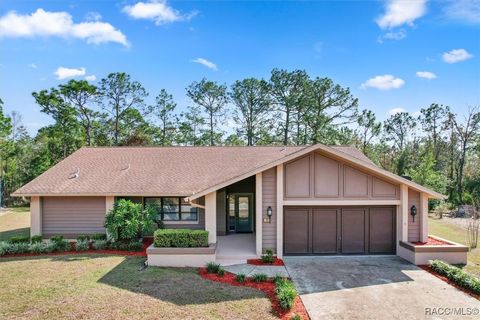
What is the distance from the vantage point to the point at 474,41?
14344 mm

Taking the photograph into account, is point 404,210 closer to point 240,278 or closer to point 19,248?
point 240,278

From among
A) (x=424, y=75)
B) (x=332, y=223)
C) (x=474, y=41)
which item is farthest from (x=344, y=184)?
(x=424, y=75)

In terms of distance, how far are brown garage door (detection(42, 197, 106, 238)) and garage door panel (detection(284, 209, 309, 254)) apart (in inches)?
342

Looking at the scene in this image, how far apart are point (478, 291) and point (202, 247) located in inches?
330

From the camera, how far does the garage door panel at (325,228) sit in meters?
12.3

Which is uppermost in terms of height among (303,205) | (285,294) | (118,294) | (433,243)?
(303,205)

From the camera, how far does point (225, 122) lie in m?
36.2

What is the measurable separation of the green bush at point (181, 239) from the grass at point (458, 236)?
29.9 ft

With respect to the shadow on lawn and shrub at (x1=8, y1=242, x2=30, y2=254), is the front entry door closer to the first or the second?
the shadow on lawn

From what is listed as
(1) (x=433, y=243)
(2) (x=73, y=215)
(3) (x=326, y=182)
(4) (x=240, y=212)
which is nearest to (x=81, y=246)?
(2) (x=73, y=215)

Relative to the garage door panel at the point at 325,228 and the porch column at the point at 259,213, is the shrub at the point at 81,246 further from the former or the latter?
the garage door panel at the point at 325,228

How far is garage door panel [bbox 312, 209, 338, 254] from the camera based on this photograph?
40.4 feet

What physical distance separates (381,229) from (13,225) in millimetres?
22180

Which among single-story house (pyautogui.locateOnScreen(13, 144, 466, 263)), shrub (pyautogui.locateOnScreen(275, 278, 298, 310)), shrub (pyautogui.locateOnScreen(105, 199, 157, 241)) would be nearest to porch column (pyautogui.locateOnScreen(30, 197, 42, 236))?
single-story house (pyautogui.locateOnScreen(13, 144, 466, 263))
